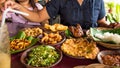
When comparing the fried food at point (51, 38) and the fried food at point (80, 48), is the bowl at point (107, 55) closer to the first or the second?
the fried food at point (80, 48)

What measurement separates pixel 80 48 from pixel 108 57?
0.21 metres

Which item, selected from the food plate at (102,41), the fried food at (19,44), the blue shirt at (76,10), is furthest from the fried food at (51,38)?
the blue shirt at (76,10)

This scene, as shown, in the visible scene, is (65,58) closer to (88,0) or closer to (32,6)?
(88,0)

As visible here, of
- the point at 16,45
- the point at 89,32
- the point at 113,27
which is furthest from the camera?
the point at 113,27

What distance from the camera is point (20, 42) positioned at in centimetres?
152

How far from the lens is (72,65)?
1.32 metres

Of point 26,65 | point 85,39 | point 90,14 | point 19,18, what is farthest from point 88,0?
point 26,65

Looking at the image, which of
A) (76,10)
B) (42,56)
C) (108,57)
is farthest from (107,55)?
(76,10)

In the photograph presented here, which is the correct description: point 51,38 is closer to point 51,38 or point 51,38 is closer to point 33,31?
point 51,38

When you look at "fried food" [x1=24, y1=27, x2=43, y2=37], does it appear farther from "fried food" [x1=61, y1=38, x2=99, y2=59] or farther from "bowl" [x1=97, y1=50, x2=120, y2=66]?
"bowl" [x1=97, y1=50, x2=120, y2=66]

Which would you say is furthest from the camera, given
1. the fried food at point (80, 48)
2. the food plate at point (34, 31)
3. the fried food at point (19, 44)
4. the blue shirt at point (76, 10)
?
the blue shirt at point (76, 10)

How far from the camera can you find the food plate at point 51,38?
5.06 feet

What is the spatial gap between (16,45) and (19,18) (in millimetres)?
1120

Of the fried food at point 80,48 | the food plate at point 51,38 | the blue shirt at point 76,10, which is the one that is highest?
the blue shirt at point 76,10
